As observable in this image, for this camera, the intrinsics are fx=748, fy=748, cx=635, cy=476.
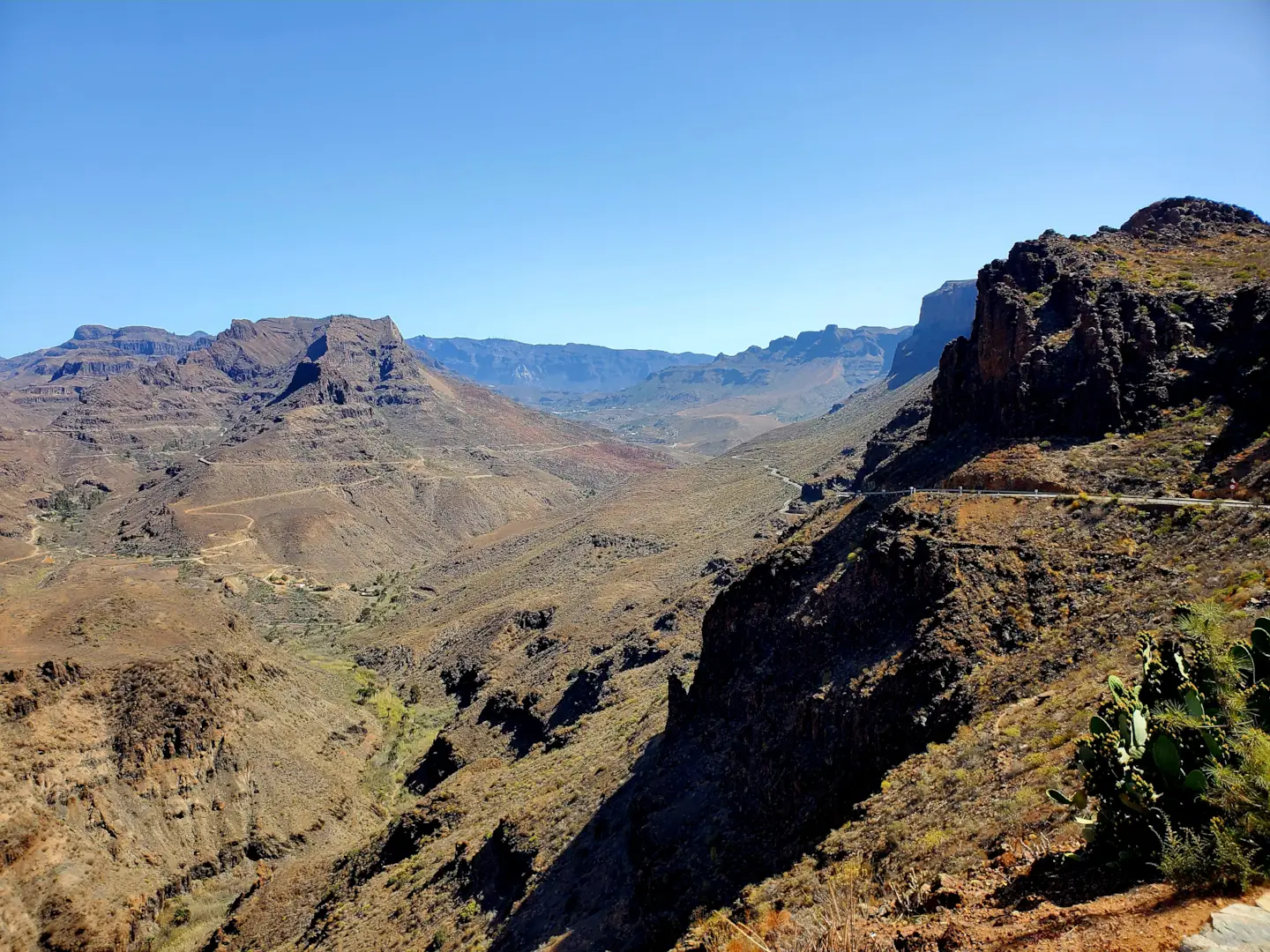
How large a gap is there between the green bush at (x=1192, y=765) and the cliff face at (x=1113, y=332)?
50.3ft

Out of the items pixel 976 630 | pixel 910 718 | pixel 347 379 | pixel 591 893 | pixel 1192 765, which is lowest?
pixel 591 893

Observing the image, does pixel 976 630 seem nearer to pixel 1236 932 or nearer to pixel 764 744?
pixel 764 744

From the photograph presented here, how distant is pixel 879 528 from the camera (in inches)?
904

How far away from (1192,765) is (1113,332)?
21016 millimetres

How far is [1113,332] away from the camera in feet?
81.9

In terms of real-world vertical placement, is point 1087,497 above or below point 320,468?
below

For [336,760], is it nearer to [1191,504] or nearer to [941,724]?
[941,724]

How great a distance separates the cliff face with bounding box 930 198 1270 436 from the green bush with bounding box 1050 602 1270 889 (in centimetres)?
1535

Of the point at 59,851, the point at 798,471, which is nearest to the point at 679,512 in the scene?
the point at 798,471

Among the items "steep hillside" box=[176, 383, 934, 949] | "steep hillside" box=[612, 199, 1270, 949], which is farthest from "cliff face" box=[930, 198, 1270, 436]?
"steep hillside" box=[176, 383, 934, 949]

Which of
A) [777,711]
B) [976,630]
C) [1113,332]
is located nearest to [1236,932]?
[976,630]

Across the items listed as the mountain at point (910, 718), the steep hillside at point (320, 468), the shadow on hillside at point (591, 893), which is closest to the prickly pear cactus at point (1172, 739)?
the mountain at point (910, 718)

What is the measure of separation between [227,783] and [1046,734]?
142 ft

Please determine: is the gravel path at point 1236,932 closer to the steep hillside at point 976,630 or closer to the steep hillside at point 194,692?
the steep hillside at point 976,630
